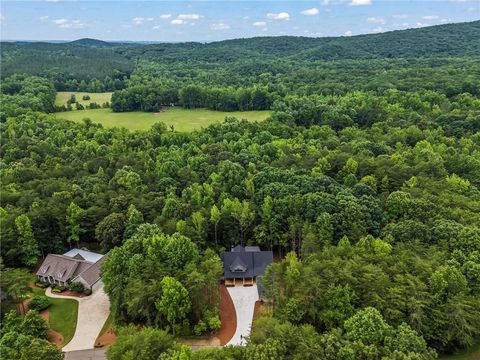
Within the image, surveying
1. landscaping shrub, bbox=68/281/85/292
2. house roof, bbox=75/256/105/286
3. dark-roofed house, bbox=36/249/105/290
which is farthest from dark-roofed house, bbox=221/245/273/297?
landscaping shrub, bbox=68/281/85/292

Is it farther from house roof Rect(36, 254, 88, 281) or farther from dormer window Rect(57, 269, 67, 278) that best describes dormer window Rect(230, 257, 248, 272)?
dormer window Rect(57, 269, 67, 278)

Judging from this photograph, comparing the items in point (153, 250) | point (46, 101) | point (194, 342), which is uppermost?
point (46, 101)

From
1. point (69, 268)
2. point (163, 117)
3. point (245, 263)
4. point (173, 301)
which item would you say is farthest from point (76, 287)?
point (163, 117)

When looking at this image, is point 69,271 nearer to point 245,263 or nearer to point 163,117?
point 245,263

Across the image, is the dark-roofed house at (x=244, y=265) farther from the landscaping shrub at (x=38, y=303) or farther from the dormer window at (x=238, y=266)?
the landscaping shrub at (x=38, y=303)

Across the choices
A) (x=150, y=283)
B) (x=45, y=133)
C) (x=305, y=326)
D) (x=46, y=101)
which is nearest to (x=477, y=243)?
(x=305, y=326)

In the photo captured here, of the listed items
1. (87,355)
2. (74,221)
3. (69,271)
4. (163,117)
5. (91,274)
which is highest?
(163,117)

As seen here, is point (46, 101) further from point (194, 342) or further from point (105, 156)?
point (194, 342)
